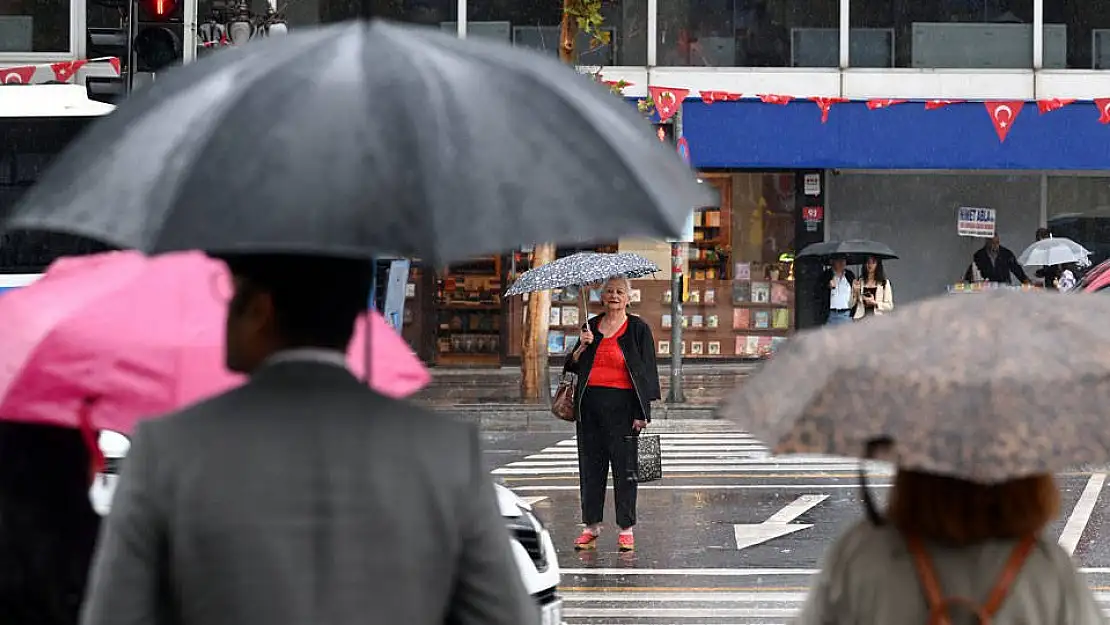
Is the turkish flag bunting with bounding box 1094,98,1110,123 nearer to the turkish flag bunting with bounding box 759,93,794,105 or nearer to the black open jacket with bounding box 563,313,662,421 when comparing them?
the turkish flag bunting with bounding box 759,93,794,105

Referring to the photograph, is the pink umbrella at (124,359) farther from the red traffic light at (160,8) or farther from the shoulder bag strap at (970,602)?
the red traffic light at (160,8)

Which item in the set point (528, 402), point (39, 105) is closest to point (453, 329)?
point (528, 402)

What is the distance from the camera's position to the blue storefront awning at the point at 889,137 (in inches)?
989

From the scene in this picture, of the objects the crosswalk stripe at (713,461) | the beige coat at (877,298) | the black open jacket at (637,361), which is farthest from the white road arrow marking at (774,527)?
the beige coat at (877,298)

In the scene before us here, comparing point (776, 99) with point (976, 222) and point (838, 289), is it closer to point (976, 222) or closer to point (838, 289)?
point (838, 289)

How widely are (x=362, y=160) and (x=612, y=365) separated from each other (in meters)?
8.27

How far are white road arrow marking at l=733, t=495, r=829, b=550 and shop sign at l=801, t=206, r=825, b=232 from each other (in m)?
13.3

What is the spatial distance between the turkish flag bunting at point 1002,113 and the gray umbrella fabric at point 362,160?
75.1ft

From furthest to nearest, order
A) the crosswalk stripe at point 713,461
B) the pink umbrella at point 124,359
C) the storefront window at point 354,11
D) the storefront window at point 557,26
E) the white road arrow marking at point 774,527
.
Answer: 1. the storefront window at point 557,26
2. the storefront window at point 354,11
3. the crosswalk stripe at point 713,461
4. the white road arrow marking at point 774,527
5. the pink umbrella at point 124,359

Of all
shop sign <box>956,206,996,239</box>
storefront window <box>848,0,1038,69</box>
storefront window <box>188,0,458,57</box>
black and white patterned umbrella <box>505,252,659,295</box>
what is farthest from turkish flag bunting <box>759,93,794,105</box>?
black and white patterned umbrella <box>505,252,659,295</box>

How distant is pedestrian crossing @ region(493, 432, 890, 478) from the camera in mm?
15391

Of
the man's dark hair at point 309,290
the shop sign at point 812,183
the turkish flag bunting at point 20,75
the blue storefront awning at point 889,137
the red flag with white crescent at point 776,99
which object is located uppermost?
the turkish flag bunting at point 20,75

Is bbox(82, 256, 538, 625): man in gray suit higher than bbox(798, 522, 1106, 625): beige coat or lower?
higher

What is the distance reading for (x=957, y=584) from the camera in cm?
312
